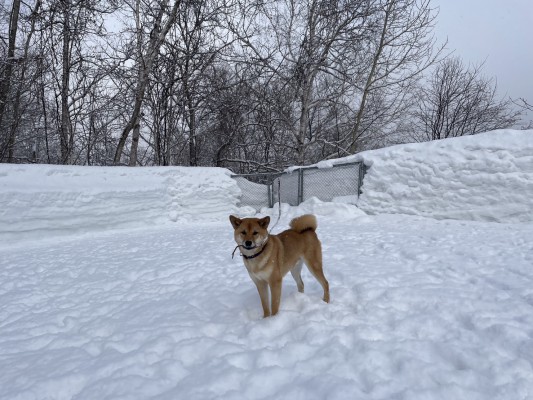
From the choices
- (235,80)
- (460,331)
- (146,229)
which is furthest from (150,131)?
(460,331)

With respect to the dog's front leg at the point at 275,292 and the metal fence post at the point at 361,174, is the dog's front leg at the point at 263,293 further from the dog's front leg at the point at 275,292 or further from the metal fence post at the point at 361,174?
the metal fence post at the point at 361,174

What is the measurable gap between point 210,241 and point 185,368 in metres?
5.21

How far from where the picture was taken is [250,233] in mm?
2990

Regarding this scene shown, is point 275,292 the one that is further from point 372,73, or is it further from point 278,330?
point 372,73

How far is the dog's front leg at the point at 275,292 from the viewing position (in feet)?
10.2

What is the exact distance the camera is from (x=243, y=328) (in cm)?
299

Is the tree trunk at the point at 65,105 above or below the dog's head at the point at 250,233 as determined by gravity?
above

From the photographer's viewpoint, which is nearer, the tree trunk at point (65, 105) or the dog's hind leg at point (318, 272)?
the dog's hind leg at point (318, 272)

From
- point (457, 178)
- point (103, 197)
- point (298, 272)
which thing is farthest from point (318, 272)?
point (103, 197)

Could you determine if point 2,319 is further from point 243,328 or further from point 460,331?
point 460,331

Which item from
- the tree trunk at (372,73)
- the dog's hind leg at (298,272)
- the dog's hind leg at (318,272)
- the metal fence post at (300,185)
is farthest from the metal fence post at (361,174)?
the dog's hind leg at (318,272)

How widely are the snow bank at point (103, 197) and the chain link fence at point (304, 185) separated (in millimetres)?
785

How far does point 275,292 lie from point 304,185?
9.18 m

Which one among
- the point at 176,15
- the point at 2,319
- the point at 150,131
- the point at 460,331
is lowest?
the point at 2,319
